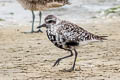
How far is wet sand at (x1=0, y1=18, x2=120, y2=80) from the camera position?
8203 mm

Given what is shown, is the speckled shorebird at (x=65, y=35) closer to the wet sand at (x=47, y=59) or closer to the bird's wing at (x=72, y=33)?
the bird's wing at (x=72, y=33)

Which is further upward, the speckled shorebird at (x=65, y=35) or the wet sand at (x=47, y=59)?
the speckled shorebird at (x=65, y=35)

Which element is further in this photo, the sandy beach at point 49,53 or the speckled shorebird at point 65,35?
the sandy beach at point 49,53

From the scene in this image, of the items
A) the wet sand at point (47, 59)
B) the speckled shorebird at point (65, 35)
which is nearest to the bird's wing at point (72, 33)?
the speckled shorebird at point (65, 35)

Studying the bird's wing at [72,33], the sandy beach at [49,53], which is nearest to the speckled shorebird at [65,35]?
the bird's wing at [72,33]

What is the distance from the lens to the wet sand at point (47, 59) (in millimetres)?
8203

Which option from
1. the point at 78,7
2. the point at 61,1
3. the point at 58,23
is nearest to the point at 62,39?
the point at 58,23

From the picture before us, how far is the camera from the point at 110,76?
8.05 meters

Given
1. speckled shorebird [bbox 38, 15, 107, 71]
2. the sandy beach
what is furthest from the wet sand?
speckled shorebird [bbox 38, 15, 107, 71]

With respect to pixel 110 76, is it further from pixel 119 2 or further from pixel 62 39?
pixel 119 2

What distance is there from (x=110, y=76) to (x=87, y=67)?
82cm

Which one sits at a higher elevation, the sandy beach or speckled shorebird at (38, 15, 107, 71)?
speckled shorebird at (38, 15, 107, 71)

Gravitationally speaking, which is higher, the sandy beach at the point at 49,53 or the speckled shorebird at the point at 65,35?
the speckled shorebird at the point at 65,35

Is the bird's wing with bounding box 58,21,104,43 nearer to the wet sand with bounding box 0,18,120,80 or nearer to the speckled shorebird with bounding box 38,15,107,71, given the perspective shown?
the speckled shorebird with bounding box 38,15,107,71
